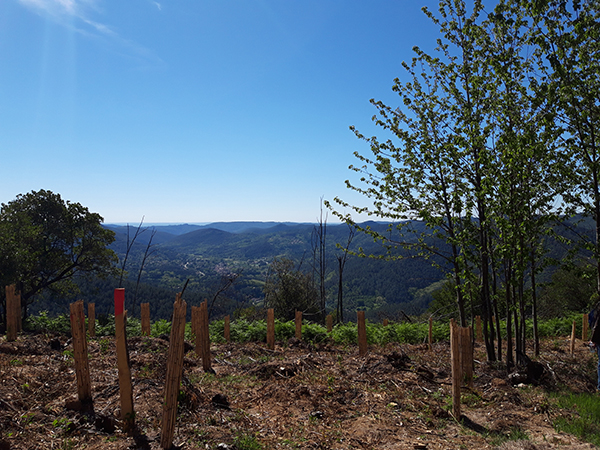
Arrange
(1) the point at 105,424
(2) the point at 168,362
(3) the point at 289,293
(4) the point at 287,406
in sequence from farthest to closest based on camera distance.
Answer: (3) the point at 289,293, (4) the point at 287,406, (1) the point at 105,424, (2) the point at 168,362

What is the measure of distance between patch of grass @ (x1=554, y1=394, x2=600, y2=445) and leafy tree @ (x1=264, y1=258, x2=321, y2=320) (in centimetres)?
2335

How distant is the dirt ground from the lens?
4539mm

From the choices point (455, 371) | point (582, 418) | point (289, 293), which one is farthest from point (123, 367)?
point (289, 293)

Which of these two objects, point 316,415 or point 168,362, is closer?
point 168,362

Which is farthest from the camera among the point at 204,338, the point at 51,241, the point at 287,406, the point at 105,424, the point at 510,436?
the point at 51,241

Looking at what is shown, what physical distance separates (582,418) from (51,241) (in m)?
23.8

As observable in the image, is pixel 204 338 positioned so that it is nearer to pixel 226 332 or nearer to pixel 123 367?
pixel 123 367

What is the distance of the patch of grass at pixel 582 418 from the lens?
483cm

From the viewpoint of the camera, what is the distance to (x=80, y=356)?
16.9 ft

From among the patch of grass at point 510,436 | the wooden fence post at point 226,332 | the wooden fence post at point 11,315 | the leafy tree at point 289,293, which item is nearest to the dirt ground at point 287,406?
the patch of grass at point 510,436

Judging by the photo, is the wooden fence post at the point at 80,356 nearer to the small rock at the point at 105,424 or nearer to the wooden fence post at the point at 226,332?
the small rock at the point at 105,424

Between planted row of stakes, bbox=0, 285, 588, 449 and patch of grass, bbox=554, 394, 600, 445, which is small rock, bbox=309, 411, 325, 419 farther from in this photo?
patch of grass, bbox=554, 394, 600, 445

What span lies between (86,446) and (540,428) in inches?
236

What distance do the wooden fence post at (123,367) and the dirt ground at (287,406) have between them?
216mm
